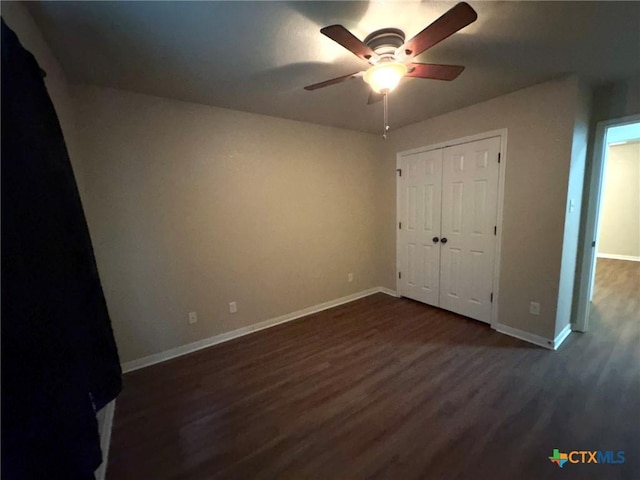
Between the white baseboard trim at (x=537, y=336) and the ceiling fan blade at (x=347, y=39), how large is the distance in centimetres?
282

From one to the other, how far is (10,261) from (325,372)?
2075mm

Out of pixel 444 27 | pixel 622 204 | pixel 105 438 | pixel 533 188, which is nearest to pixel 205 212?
pixel 105 438

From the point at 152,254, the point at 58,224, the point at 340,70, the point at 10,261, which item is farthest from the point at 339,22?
the point at 152,254

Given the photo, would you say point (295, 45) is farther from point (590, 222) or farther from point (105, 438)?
point (590, 222)

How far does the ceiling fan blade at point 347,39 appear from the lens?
122 cm

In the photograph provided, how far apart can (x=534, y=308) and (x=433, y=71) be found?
2.35m

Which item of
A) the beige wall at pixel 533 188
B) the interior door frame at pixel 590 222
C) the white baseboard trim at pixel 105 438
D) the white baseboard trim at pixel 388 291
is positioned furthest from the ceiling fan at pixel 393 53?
the white baseboard trim at pixel 388 291

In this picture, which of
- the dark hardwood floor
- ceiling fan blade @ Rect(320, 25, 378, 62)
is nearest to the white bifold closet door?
the dark hardwood floor

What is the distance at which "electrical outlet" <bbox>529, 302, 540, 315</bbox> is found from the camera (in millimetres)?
2561

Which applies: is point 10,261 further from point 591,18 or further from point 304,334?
point 591,18

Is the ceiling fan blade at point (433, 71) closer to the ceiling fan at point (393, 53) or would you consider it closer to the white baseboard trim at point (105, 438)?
the ceiling fan at point (393, 53)

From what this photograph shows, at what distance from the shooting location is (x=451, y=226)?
3.21m

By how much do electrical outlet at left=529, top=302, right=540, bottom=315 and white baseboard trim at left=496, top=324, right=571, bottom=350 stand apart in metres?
0.22

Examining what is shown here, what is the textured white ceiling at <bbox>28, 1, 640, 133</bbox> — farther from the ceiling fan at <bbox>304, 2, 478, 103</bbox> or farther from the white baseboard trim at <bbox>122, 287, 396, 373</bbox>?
the white baseboard trim at <bbox>122, 287, 396, 373</bbox>
